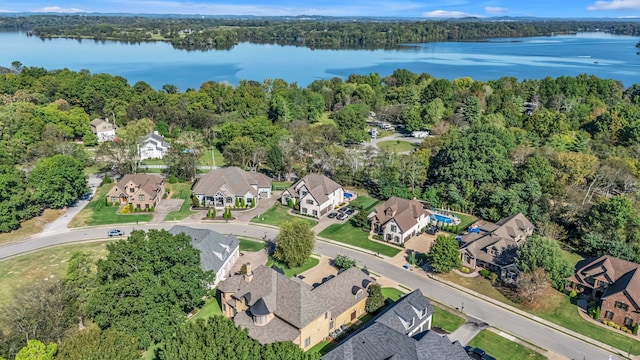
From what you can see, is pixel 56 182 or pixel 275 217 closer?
pixel 56 182

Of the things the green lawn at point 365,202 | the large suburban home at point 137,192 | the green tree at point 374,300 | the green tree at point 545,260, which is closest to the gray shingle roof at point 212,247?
the green tree at point 374,300

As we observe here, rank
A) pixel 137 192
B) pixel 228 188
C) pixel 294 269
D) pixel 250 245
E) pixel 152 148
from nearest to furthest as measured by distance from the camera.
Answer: pixel 294 269, pixel 250 245, pixel 137 192, pixel 228 188, pixel 152 148

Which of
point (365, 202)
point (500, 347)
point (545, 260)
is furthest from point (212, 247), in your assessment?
point (545, 260)

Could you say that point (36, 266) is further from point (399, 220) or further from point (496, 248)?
point (496, 248)

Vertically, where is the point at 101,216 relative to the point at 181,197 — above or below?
below

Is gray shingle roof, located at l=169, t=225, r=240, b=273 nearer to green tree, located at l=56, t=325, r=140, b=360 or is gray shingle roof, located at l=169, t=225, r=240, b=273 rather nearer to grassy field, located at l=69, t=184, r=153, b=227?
grassy field, located at l=69, t=184, r=153, b=227

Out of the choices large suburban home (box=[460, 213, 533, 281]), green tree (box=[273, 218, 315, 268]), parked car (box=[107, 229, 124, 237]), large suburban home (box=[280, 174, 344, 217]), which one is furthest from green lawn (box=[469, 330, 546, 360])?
parked car (box=[107, 229, 124, 237])

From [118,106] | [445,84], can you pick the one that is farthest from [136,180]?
[445,84]

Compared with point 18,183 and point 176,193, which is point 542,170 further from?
point 18,183
